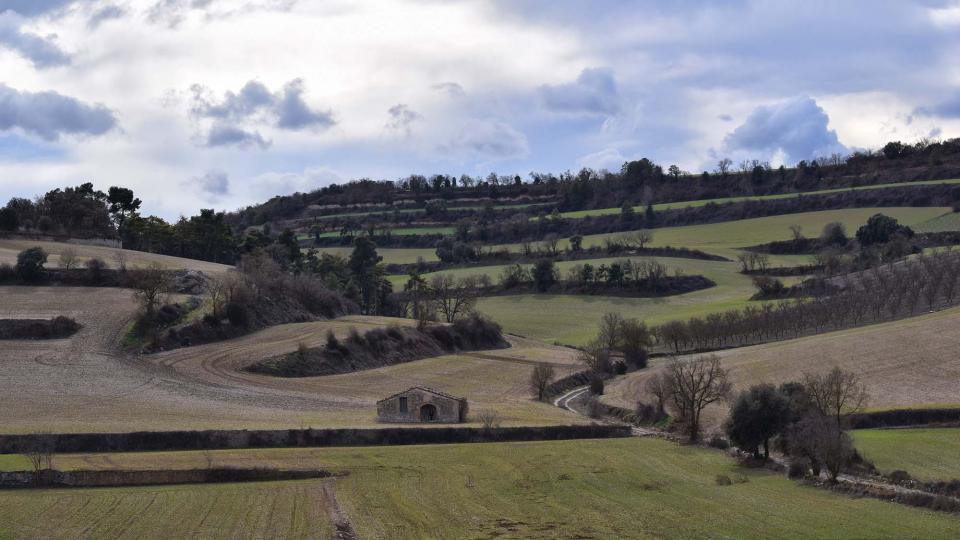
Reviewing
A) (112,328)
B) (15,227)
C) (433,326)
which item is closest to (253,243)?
(15,227)

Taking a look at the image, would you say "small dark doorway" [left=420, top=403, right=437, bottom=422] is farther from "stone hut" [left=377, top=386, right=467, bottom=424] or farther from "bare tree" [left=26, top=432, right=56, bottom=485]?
"bare tree" [left=26, top=432, right=56, bottom=485]

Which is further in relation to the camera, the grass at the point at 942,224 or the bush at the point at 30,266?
the grass at the point at 942,224

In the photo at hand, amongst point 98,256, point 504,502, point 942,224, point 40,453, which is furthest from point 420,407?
point 942,224

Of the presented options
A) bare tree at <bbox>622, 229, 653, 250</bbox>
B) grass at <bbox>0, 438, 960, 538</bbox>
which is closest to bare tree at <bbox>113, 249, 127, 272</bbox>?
grass at <bbox>0, 438, 960, 538</bbox>

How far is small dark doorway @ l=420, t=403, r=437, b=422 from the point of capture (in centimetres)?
7331

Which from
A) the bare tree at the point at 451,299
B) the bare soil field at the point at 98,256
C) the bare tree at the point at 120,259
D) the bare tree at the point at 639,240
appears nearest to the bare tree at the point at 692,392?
the bare tree at the point at 451,299

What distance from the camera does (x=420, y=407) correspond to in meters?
73.3

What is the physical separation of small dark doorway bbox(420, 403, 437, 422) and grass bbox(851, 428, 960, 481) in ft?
87.1

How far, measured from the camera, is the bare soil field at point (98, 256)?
11856 cm

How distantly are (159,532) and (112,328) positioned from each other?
6219 centimetres

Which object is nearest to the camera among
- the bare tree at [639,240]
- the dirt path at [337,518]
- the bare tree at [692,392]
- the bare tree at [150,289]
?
the dirt path at [337,518]

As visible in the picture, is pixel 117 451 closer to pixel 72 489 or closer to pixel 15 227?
pixel 72 489

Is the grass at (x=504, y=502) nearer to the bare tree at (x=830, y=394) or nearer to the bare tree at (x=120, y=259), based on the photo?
the bare tree at (x=830, y=394)

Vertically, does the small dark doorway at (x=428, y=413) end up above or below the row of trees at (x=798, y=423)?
below
